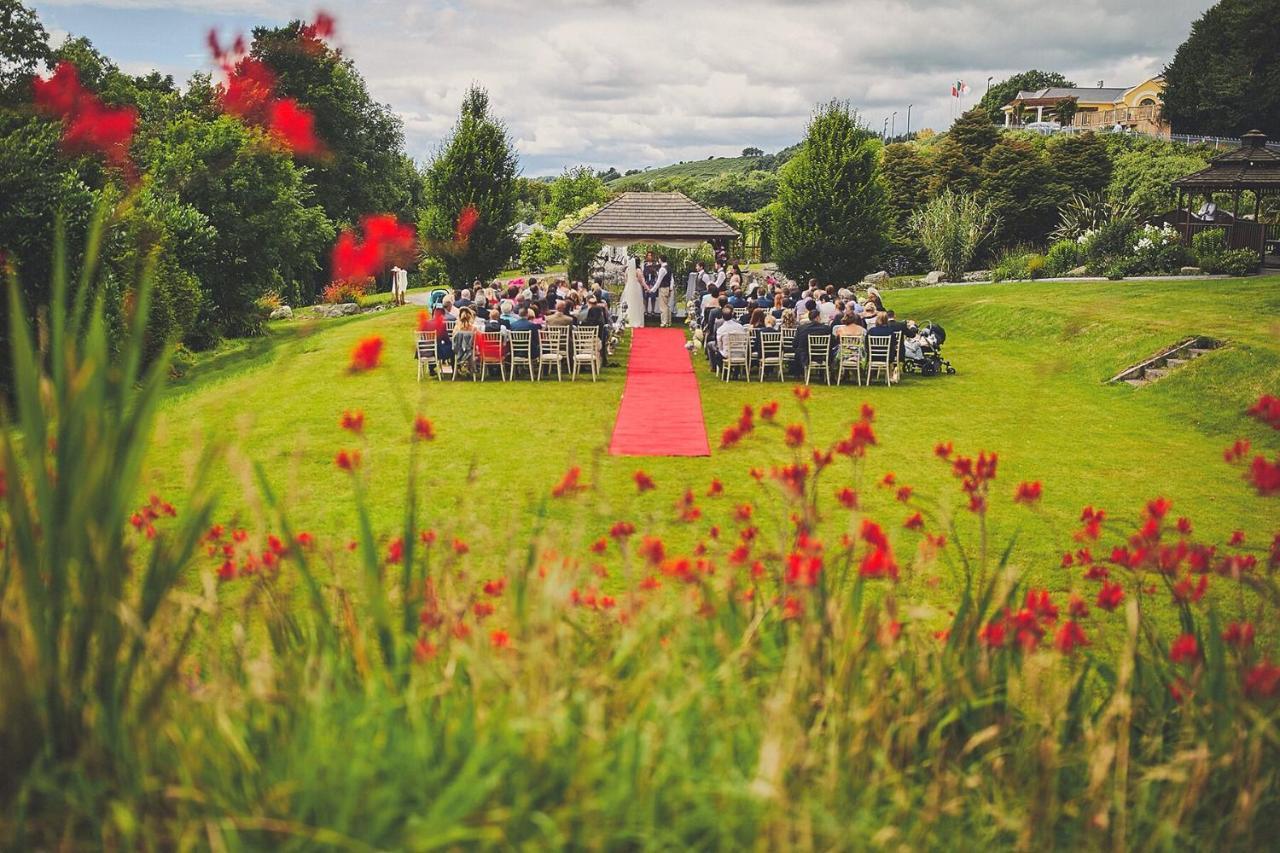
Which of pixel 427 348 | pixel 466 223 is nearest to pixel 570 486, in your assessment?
pixel 427 348

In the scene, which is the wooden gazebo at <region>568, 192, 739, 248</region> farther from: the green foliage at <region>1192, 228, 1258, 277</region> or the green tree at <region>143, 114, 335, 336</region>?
the green foliage at <region>1192, 228, 1258, 277</region>

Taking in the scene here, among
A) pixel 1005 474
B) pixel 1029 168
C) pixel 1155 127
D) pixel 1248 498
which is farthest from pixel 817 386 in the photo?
pixel 1155 127

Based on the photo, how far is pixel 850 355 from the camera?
1537 centimetres

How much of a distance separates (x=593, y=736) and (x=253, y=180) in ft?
76.7

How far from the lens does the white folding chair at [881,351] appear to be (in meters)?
15.0

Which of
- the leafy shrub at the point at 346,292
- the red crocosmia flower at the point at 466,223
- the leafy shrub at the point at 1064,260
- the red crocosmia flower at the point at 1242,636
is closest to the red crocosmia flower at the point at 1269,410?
the red crocosmia flower at the point at 1242,636

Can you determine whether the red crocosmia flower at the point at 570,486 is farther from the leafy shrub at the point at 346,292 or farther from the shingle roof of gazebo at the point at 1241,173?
the shingle roof of gazebo at the point at 1241,173

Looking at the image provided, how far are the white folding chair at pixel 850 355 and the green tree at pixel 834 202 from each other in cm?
1040

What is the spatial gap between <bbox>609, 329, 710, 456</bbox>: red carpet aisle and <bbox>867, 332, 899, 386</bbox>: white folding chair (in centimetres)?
266

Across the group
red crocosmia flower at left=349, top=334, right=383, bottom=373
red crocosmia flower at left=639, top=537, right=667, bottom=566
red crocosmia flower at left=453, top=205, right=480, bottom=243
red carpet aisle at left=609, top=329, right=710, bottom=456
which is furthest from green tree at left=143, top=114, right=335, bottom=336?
red crocosmia flower at left=639, top=537, right=667, bottom=566

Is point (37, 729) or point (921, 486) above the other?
point (37, 729)

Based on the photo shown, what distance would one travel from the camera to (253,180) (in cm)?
2305

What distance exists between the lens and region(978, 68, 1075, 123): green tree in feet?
348

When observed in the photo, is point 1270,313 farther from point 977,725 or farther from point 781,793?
point 781,793
